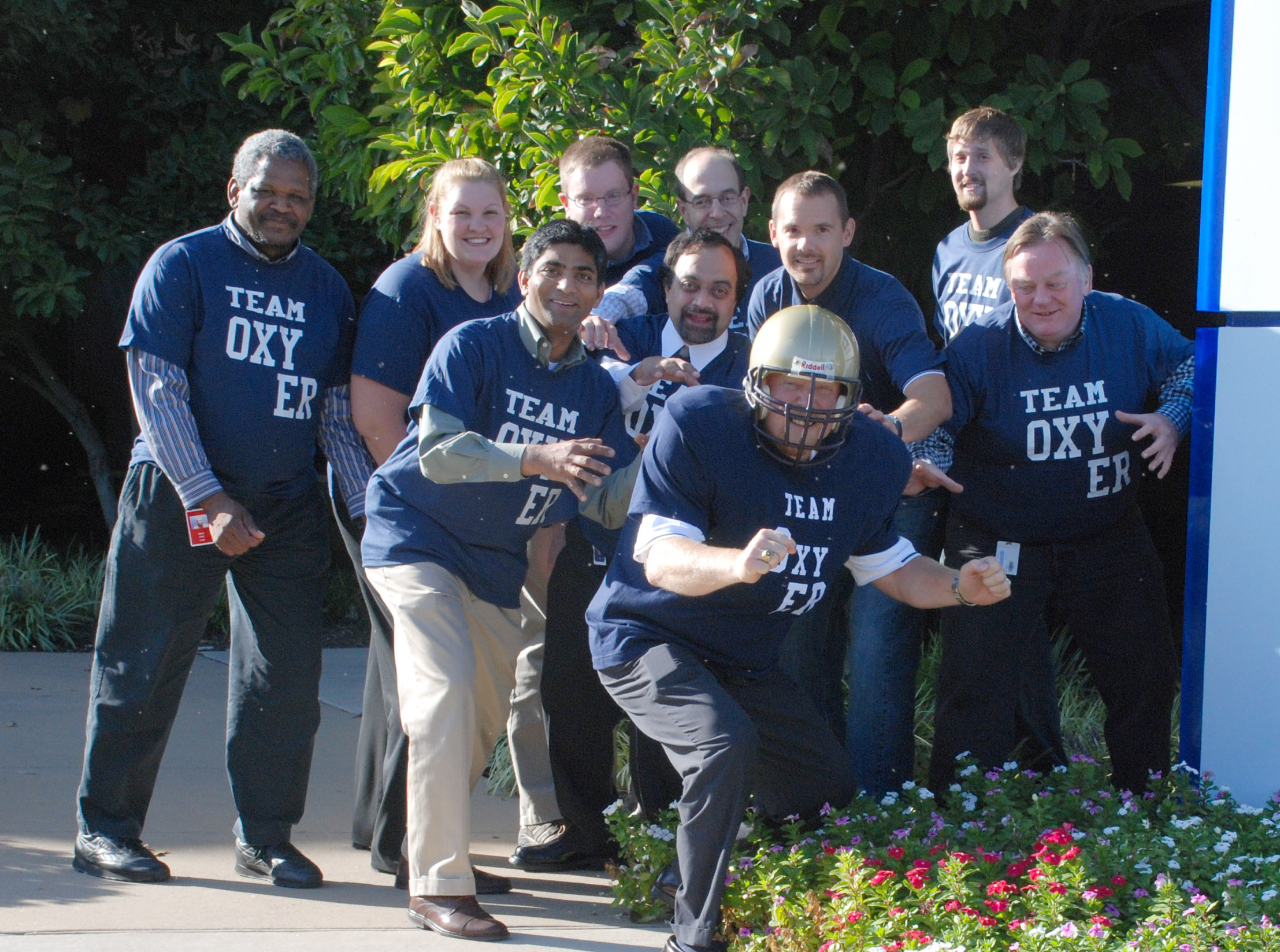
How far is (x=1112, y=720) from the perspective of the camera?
4.24m

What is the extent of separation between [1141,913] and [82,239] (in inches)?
240

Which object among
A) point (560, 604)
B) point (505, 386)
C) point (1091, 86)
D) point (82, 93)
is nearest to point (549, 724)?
point (560, 604)

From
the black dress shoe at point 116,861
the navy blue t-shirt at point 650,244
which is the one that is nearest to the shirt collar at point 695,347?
the navy blue t-shirt at point 650,244

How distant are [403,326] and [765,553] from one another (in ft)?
5.09

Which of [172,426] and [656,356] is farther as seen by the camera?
[656,356]

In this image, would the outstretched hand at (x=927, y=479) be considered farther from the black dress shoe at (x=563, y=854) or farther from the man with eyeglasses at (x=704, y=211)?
the black dress shoe at (x=563, y=854)

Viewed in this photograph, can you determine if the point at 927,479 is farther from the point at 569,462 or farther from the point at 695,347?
the point at 569,462

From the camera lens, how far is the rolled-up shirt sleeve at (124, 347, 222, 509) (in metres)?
3.79

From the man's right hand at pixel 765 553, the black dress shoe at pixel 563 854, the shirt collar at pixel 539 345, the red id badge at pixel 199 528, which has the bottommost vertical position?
the black dress shoe at pixel 563 854

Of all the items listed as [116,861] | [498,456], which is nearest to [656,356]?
[498,456]

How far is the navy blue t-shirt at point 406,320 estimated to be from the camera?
407 centimetres

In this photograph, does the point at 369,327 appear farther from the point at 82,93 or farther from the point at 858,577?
the point at 82,93

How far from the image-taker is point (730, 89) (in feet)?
16.4

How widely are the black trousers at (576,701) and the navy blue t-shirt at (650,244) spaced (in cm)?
87
